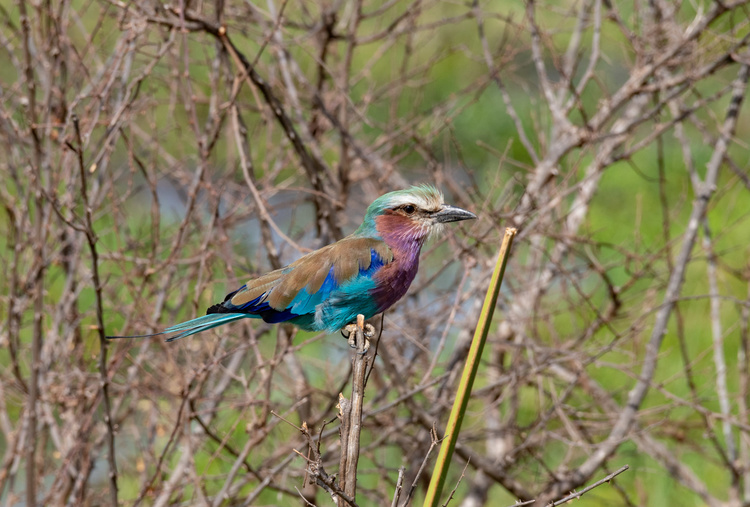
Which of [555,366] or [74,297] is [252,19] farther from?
[555,366]

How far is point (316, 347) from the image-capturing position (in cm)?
673

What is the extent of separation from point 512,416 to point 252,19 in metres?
2.58

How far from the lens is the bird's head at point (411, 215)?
9.16 feet

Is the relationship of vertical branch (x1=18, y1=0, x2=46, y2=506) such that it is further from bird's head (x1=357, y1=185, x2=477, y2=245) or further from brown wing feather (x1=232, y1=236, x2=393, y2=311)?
bird's head (x1=357, y1=185, x2=477, y2=245)

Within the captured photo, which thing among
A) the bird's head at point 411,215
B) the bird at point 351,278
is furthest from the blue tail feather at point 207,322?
the bird's head at point 411,215

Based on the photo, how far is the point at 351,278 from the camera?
2.69m

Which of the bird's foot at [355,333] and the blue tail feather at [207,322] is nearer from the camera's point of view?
the bird's foot at [355,333]

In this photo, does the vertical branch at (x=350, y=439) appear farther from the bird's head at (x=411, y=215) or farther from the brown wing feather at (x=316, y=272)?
the bird's head at (x=411, y=215)

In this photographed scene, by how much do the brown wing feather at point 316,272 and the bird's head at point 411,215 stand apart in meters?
0.07

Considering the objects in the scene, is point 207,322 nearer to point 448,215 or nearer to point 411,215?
point 411,215

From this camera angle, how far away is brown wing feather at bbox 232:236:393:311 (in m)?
2.70

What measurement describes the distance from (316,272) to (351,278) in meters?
0.15

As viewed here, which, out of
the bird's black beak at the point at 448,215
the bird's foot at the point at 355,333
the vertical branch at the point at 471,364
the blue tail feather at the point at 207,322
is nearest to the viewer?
the vertical branch at the point at 471,364

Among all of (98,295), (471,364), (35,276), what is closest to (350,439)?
(471,364)
